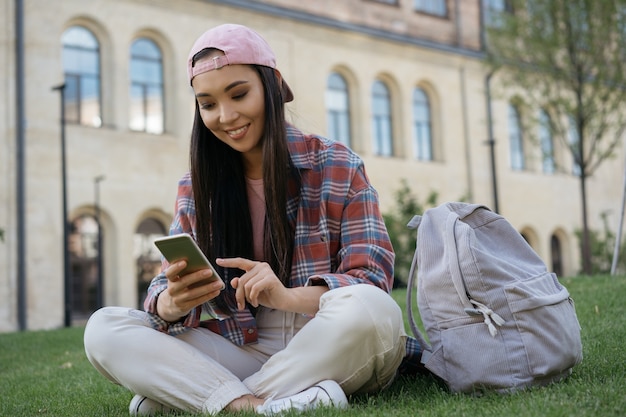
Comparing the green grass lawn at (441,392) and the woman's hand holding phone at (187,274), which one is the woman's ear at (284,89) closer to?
the woman's hand holding phone at (187,274)

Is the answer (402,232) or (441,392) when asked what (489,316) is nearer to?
(441,392)

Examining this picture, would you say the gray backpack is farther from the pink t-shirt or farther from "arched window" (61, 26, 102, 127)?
"arched window" (61, 26, 102, 127)

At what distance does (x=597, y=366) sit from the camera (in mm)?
3854

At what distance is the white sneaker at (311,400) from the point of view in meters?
3.21

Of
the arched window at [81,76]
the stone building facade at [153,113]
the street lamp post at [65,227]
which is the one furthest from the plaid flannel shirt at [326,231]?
the arched window at [81,76]

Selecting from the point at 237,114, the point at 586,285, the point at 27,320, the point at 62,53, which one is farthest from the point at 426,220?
the point at 62,53

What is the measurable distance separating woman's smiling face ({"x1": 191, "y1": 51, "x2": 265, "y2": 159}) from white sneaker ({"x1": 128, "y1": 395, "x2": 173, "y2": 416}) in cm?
105

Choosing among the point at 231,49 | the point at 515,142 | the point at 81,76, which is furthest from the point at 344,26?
the point at 231,49

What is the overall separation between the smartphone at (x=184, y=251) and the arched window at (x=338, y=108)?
20771 millimetres

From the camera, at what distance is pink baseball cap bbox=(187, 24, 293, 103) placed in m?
3.48

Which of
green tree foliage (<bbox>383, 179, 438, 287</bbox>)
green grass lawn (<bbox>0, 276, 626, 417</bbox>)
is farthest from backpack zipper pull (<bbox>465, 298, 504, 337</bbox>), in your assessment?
green tree foliage (<bbox>383, 179, 438, 287</bbox>)

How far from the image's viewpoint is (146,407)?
3.60m

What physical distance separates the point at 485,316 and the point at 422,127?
2309cm

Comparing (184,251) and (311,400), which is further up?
(184,251)
